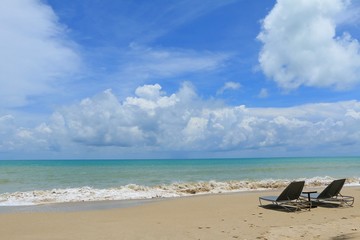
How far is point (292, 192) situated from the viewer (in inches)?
496

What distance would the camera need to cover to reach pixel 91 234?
29.2ft

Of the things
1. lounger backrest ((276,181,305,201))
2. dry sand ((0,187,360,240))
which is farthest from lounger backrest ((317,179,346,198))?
lounger backrest ((276,181,305,201))

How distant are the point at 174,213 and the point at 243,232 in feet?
12.7

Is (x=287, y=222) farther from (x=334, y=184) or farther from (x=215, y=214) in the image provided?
(x=334, y=184)

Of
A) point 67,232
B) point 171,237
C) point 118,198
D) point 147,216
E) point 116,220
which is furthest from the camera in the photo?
point 118,198

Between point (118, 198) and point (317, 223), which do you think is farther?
point (118, 198)

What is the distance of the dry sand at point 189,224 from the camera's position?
8602 millimetres

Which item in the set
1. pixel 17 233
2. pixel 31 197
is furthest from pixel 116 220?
pixel 31 197

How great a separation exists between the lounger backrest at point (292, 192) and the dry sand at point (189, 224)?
2.22 ft

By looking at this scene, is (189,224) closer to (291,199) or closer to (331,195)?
(291,199)

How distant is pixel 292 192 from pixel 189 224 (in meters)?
4.35

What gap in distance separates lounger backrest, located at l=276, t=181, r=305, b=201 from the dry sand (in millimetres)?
676

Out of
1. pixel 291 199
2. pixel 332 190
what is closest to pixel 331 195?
pixel 332 190

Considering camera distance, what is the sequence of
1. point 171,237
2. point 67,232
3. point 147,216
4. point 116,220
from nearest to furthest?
point 171,237 → point 67,232 → point 116,220 → point 147,216
